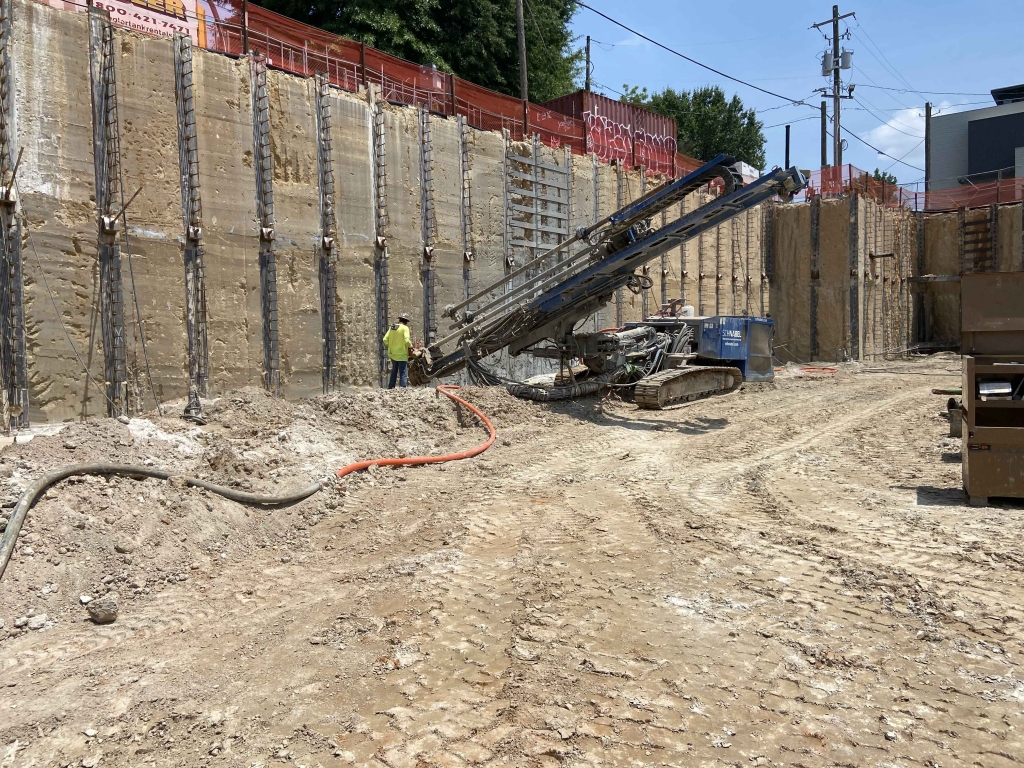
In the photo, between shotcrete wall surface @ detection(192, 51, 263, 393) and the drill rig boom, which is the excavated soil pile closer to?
shotcrete wall surface @ detection(192, 51, 263, 393)

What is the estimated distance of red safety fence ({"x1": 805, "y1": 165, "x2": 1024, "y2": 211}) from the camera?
2456 centimetres

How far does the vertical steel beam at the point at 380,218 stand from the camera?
1293 centimetres

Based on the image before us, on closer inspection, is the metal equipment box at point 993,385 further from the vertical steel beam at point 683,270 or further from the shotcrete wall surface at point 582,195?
the vertical steel beam at point 683,270

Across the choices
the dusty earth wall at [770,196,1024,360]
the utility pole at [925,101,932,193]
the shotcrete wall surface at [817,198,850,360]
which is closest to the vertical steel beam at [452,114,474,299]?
the dusty earth wall at [770,196,1024,360]

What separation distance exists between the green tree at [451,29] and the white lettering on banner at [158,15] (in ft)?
32.9

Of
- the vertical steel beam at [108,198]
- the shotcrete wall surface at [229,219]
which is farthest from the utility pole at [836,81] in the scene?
the vertical steel beam at [108,198]

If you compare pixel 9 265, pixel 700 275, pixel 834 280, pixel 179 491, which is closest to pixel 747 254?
pixel 700 275

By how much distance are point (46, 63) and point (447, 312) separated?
22.4 ft

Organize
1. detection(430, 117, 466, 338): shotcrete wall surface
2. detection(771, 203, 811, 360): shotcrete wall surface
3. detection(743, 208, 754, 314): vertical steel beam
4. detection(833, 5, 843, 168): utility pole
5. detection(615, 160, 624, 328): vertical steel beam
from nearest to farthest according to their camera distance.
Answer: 1. detection(430, 117, 466, 338): shotcrete wall surface
2. detection(615, 160, 624, 328): vertical steel beam
3. detection(743, 208, 754, 314): vertical steel beam
4. detection(771, 203, 811, 360): shotcrete wall surface
5. detection(833, 5, 843, 168): utility pole

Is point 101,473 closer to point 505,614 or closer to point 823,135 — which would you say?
point 505,614

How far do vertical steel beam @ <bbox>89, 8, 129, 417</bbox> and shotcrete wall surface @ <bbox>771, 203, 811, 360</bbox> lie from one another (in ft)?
69.7

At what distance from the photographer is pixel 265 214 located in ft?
36.7

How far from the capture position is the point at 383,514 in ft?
22.9

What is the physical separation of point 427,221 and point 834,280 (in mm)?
16420
